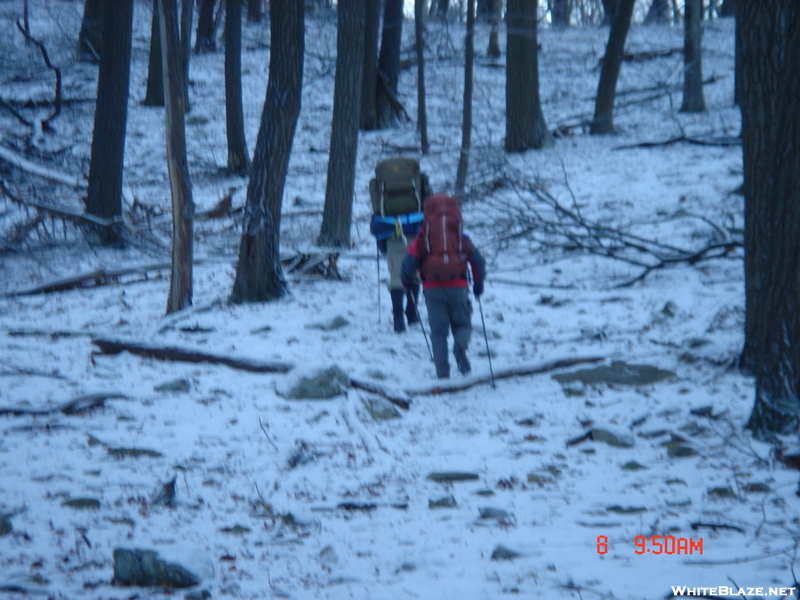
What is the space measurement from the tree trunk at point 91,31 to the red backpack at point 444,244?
2042cm

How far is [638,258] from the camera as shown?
430 inches

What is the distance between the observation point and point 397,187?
8555 millimetres

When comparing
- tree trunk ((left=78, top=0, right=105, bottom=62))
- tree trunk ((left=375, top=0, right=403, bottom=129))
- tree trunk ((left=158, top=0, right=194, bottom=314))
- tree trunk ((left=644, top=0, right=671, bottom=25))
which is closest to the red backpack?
tree trunk ((left=158, top=0, right=194, bottom=314))

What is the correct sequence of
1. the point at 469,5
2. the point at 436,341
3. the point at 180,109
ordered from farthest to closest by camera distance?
the point at 469,5 → the point at 180,109 → the point at 436,341

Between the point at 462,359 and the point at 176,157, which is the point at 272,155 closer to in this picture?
the point at 176,157

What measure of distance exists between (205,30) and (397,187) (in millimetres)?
21437

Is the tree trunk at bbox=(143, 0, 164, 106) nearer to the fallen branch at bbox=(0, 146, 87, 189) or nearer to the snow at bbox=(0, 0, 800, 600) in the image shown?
the fallen branch at bbox=(0, 146, 87, 189)

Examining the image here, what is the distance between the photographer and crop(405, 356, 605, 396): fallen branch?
7207 millimetres

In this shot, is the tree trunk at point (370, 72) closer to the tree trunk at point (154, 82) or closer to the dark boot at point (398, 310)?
the tree trunk at point (154, 82)

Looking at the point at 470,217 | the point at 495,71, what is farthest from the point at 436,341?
the point at 495,71

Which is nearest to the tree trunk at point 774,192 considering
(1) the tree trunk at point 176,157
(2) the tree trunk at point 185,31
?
(1) the tree trunk at point 176,157

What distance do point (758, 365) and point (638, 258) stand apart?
18.2 ft

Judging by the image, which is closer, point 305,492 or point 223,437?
point 305,492

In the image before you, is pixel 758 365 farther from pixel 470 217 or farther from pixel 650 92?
pixel 650 92
